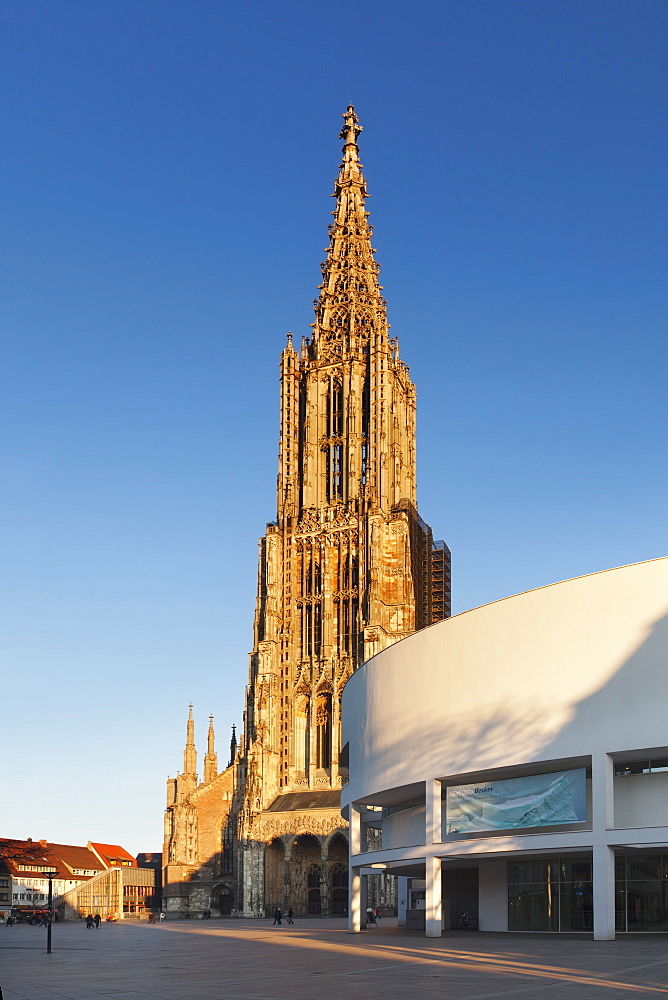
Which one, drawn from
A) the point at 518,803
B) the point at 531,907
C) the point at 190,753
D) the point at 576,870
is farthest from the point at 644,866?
the point at 190,753

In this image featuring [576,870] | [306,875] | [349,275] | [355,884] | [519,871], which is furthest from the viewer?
[349,275]

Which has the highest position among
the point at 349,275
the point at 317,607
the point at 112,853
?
the point at 349,275

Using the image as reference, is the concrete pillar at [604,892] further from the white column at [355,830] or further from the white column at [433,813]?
the white column at [355,830]

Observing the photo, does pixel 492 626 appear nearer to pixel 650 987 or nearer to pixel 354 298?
pixel 650 987

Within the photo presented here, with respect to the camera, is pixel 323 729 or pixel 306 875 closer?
pixel 306 875

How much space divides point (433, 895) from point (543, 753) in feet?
23.5

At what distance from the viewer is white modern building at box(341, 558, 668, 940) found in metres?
34.0

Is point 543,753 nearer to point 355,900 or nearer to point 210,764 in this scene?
point 355,900

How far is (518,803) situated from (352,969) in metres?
11.4

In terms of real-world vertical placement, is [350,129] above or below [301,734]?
above

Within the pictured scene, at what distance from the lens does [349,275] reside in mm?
105750

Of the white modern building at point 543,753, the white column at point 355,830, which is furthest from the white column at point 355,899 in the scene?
the white modern building at point 543,753

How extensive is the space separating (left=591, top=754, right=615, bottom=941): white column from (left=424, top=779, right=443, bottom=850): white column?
6.57 m

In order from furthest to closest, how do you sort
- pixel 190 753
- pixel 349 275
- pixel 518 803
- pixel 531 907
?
pixel 349 275, pixel 190 753, pixel 531 907, pixel 518 803
